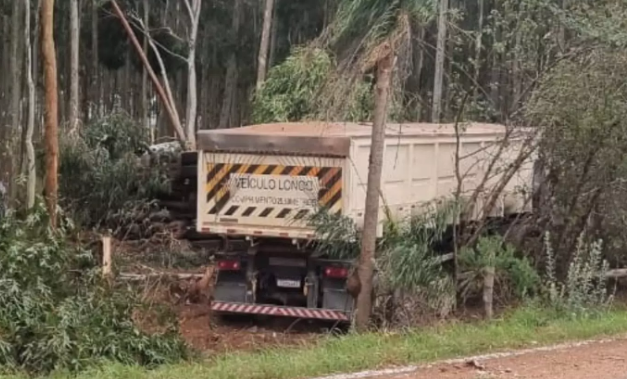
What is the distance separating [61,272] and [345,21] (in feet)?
13.8

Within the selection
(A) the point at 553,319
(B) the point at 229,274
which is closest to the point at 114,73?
(B) the point at 229,274

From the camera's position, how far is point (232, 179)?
1320 centimetres

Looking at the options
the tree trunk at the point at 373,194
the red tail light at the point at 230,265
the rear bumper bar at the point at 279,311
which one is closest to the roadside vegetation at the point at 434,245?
the tree trunk at the point at 373,194

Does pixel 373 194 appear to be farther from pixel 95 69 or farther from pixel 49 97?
pixel 95 69

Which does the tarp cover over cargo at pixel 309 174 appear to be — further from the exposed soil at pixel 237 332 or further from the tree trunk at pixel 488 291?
the tree trunk at pixel 488 291

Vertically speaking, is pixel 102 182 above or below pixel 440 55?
below

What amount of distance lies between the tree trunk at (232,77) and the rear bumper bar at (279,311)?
27.3 meters

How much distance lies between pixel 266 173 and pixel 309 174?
0.59 meters

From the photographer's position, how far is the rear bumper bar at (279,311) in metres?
13.0

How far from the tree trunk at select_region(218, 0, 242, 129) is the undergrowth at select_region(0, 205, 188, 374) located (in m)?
28.5

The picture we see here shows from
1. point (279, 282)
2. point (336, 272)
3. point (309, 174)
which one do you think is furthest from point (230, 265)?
point (309, 174)

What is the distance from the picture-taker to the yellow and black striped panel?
1269cm

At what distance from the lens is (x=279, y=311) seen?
43.4 ft

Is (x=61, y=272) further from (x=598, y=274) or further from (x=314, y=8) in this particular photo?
(x=314, y=8)
